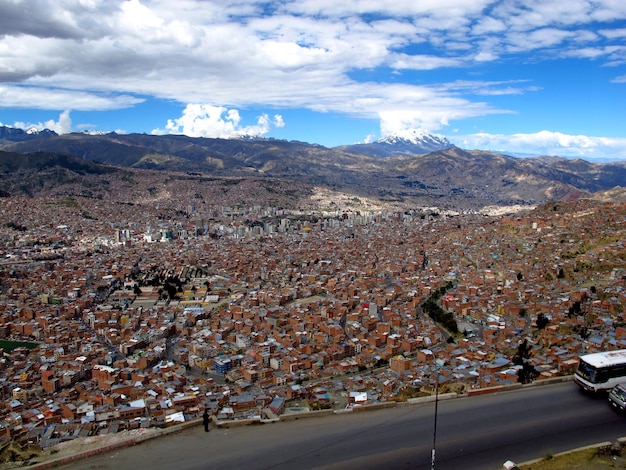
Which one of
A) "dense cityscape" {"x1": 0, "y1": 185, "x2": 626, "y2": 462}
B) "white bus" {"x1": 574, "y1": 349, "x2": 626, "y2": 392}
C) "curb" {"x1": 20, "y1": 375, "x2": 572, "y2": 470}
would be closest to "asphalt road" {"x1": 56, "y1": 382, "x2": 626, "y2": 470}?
"curb" {"x1": 20, "y1": 375, "x2": 572, "y2": 470}

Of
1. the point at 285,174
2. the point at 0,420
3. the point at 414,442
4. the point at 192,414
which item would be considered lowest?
the point at 0,420

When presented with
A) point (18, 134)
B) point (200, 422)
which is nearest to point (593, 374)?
point (200, 422)

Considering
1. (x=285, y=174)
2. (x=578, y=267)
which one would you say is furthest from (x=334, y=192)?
(x=578, y=267)

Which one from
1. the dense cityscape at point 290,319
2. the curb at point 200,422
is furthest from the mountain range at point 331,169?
the curb at point 200,422

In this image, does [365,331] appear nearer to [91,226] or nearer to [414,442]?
[414,442]

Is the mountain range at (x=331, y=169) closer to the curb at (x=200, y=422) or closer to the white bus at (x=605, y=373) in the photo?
the curb at (x=200, y=422)

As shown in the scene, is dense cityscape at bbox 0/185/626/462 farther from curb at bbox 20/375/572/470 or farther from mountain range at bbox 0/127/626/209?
mountain range at bbox 0/127/626/209

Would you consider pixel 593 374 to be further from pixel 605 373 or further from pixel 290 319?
pixel 290 319
